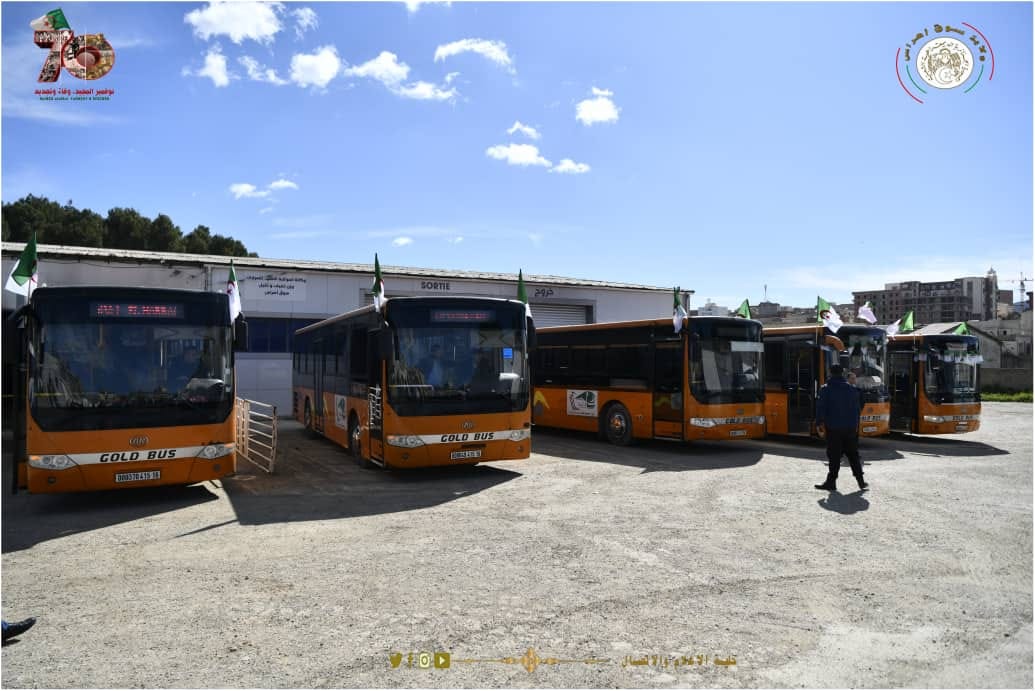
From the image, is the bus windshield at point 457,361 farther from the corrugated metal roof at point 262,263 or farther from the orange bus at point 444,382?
the corrugated metal roof at point 262,263

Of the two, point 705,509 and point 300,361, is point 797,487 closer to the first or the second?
point 705,509

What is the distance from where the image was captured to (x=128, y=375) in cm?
955

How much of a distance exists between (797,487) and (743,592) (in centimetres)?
550

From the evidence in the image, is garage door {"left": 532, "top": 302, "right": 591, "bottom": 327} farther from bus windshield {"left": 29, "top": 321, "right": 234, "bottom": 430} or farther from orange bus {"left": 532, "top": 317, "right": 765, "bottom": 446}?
bus windshield {"left": 29, "top": 321, "right": 234, "bottom": 430}

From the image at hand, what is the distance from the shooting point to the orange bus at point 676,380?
15031 mm

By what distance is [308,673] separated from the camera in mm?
4602

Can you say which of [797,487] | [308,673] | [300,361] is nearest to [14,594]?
[308,673]

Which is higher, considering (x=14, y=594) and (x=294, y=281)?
(x=294, y=281)

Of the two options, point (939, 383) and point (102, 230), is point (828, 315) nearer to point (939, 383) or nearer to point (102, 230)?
point (939, 383)

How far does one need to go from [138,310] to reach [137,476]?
6.93ft

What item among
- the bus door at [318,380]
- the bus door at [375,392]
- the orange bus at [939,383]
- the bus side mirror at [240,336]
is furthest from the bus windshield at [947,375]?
the bus side mirror at [240,336]

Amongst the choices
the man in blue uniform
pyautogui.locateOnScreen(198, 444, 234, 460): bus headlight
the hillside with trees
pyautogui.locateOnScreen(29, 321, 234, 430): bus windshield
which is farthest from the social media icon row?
the hillside with trees

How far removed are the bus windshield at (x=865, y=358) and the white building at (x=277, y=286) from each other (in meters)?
13.7

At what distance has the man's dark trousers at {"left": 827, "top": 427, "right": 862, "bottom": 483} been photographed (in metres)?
10.8
